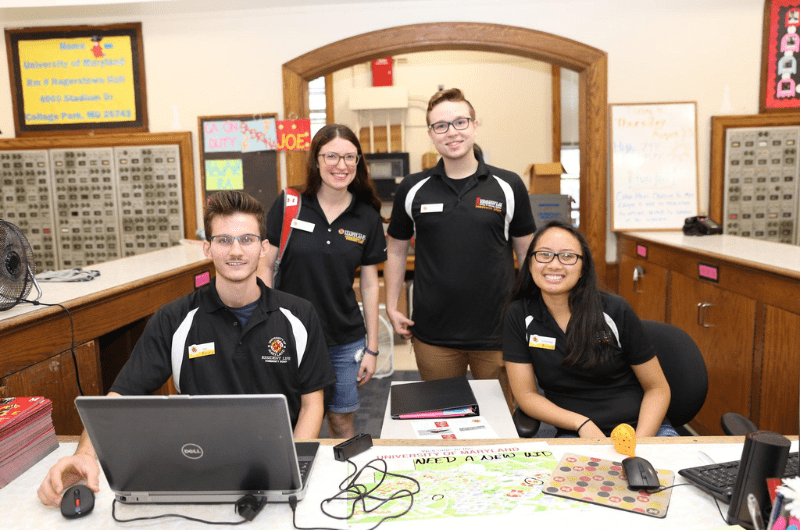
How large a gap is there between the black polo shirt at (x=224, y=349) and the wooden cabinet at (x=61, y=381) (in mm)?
574

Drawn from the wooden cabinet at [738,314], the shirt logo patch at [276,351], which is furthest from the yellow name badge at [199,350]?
the wooden cabinet at [738,314]

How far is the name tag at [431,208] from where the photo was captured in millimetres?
2127

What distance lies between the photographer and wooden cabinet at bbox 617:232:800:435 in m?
2.19

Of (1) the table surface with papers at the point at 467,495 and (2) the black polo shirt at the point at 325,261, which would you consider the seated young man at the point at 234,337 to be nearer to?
(1) the table surface with papers at the point at 467,495

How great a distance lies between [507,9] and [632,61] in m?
0.90

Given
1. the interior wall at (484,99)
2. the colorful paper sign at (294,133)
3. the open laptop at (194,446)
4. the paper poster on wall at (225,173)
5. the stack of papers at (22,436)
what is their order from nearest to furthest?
1. the open laptop at (194,446)
2. the stack of papers at (22,436)
3. the colorful paper sign at (294,133)
4. the paper poster on wall at (225,173)
5. the interior wall at (484,99)

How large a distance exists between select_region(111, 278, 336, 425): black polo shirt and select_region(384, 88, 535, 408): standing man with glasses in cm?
71

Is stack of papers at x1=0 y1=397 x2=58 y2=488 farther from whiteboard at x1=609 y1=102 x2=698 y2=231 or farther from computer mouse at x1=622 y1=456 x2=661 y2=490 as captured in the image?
whiteboard at x1=609 y1=102 x2=698 y2=231

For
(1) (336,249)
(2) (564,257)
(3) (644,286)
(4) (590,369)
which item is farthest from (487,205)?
(3) (644,286)

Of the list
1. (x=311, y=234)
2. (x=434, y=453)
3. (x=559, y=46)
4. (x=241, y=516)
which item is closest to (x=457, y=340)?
(x=311, y=234)

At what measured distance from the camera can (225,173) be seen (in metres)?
4.09

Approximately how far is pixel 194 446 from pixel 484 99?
6.32 m

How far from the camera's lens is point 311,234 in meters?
2.04

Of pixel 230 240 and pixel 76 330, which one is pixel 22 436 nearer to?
pixel 230 240
